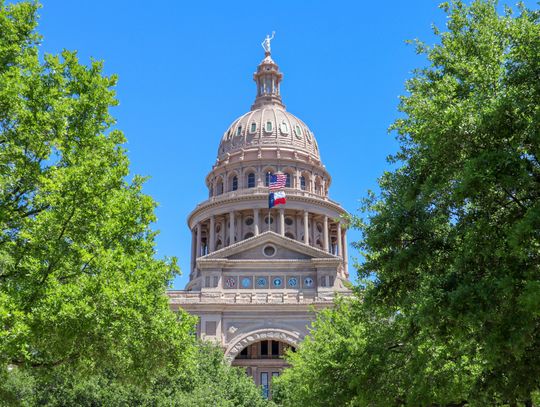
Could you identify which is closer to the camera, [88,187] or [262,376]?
[88,187]

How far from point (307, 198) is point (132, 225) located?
66.1 m

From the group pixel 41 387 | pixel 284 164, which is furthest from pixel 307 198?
pixel 41 387

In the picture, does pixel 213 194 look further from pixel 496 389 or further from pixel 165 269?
pixel 496 389

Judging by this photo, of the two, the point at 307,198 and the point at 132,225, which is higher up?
the point at 307,198

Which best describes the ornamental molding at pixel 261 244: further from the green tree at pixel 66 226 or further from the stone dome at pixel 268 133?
the green tree at pixel 66 226

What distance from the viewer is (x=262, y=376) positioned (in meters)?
65.3

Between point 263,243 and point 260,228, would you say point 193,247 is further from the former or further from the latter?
point 263,243

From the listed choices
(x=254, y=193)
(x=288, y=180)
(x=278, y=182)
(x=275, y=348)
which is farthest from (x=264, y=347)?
(x=288, y=180)

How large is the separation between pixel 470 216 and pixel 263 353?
55.9 m

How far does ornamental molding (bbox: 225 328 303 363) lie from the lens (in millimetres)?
63072

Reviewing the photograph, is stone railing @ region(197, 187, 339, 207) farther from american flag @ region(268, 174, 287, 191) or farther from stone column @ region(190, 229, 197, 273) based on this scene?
stone column @ region(190, 229, 197, 273)

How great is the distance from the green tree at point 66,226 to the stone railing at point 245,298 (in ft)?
140

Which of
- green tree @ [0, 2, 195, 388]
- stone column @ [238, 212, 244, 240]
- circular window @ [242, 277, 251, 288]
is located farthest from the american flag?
green tree @ [0, 2, 195, 388]

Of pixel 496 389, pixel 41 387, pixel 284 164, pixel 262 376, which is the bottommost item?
pixel 496 389
